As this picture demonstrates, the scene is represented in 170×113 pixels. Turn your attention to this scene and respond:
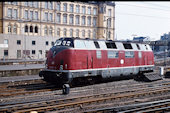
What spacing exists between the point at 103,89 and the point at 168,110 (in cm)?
586

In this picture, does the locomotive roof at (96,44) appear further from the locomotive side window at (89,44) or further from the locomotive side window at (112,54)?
the locomotive side window at (112,54)

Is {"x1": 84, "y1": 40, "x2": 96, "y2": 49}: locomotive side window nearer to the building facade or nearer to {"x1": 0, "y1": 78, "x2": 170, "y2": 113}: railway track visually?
{"x1": 0, "y1": 78, "x2": 170, "y2": 113}: railway track

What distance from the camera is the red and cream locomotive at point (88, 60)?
14.6 metres

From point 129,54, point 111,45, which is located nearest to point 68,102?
point 111,45

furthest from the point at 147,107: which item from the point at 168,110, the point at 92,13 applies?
the point at 92,13

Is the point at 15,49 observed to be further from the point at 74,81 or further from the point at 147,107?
the point at 147,107

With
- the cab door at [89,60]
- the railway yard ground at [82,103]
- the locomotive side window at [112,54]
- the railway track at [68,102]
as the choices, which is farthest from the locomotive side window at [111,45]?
the railway track at [68,102]

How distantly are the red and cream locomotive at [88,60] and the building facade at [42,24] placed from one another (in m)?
26.8

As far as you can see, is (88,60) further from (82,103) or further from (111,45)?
(82,103)

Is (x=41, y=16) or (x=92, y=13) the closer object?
(x=41, y=16)

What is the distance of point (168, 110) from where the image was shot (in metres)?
10.4

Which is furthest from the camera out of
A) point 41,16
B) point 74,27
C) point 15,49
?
point 74,27

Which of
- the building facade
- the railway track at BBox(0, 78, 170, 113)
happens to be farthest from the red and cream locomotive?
the building facade

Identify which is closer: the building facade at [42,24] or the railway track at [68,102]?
the railway track at [68,102]
